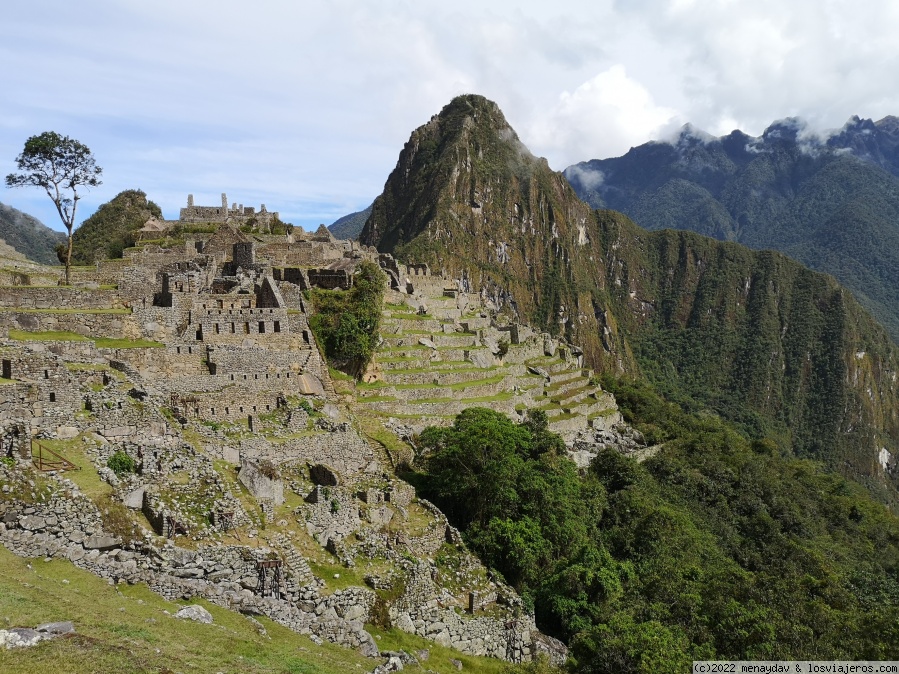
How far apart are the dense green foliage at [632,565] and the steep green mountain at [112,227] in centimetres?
2699

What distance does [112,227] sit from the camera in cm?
4747

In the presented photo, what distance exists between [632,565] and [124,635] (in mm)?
23703

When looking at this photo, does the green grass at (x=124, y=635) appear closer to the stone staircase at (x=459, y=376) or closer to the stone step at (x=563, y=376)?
the stone staircase at (x=459, y=376)

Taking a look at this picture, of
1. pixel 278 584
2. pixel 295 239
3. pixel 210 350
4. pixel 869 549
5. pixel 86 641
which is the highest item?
pixel 295 239

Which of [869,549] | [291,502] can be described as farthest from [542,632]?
[869,549]

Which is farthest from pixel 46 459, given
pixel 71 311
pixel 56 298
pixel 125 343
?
pixel 56 298

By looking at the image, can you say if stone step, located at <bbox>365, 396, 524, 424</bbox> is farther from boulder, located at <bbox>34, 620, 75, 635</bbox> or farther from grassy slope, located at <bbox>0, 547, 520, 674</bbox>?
boulder, located at <bbox>34, 620, 75, 635</bbox>

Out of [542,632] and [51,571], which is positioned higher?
[51,571]

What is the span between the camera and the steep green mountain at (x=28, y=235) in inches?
2699

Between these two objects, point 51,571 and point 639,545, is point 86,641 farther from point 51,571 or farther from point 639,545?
point 639,545

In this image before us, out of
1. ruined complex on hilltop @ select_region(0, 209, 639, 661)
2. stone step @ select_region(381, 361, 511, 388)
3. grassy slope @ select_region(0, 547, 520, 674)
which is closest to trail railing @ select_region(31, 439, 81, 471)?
ruined complex on hilltop @ select_region(0, 209, 639, 661)

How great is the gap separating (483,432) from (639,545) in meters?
13.5

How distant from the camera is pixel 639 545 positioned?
3447 cm

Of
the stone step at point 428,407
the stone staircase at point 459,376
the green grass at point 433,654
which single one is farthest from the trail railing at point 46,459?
the stone step at point 428,407
